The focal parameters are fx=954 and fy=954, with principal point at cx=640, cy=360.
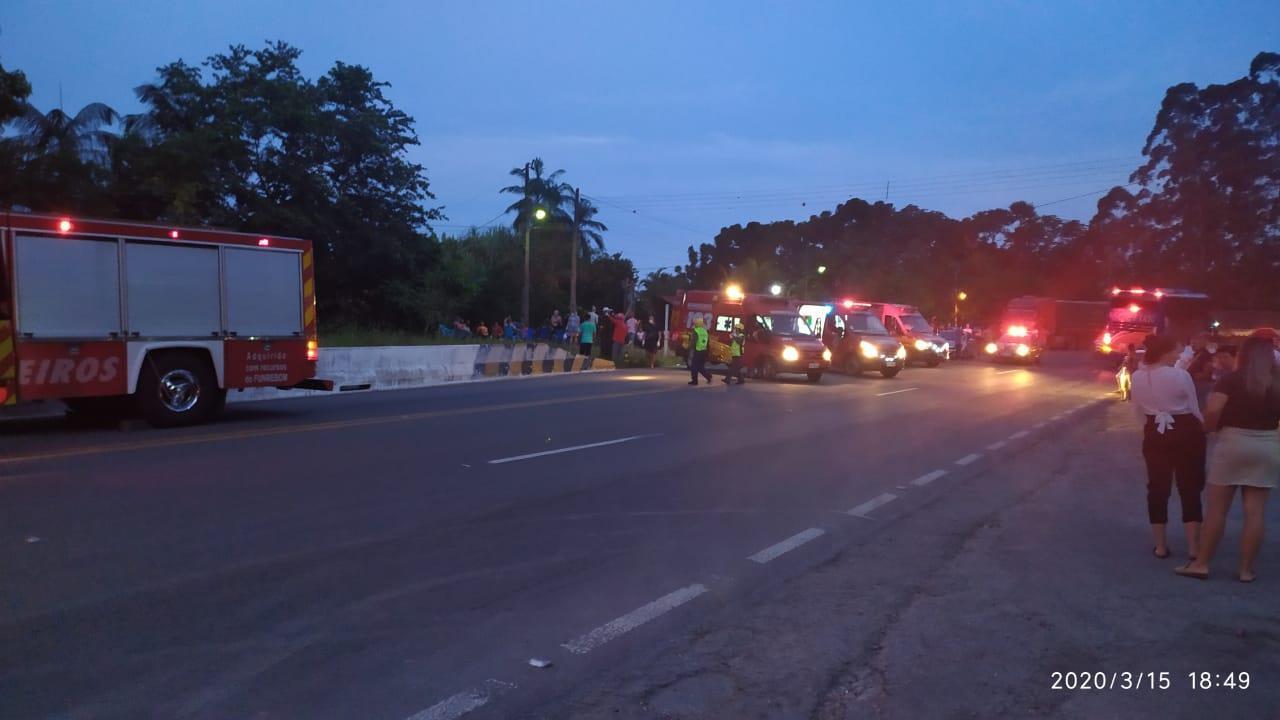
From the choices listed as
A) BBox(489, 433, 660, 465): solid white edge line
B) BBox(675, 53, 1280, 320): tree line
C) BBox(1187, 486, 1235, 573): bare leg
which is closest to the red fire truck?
BBox(489, 433, 660, 465): solid white edge line

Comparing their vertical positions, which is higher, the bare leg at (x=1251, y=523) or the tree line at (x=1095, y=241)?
the tree line at (x=1095, y=241)

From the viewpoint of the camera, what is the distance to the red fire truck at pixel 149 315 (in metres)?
11.8

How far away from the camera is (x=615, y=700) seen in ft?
14.5

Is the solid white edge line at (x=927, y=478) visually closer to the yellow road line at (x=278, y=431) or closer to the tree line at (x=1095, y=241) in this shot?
the yellow road line at (x=278, y=431)

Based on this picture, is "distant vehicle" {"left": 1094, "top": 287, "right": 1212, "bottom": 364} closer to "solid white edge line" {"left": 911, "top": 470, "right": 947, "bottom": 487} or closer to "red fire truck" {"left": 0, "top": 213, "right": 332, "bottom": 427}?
"solid white edge line" {"left": 911, "top": 470, "right": 947, "bottom": 487}

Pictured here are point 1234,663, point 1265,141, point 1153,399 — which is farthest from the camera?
point 1265,141

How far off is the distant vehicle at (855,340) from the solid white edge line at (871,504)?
18.3 metres

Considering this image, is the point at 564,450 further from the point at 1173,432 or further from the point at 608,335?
the point at 608,335

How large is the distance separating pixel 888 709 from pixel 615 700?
1.26 meters

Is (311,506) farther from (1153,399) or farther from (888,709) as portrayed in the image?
(1153,399)

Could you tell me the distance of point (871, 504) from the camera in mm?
9078

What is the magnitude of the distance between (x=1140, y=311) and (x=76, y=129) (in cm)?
3791

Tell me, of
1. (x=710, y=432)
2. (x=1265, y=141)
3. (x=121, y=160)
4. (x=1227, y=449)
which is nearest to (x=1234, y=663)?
(x=1227, y=449)

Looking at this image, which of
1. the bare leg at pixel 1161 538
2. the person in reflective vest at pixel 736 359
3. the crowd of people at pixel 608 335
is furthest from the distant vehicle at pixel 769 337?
the bare leg at pixel 1161 538
